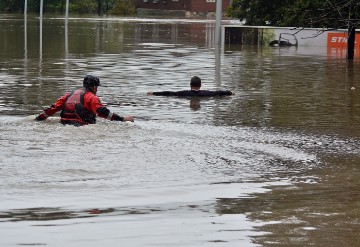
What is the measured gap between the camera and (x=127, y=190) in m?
11.0

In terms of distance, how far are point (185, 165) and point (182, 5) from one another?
107 m

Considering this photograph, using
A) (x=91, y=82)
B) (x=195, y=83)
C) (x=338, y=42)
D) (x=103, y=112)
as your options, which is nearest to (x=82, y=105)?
(x=91, y=82)

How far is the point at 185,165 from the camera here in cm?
1298

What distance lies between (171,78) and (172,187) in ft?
53.6

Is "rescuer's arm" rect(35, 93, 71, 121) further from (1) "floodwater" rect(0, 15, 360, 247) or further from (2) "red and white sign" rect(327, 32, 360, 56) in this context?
(2) "red and white sign" rect(327, 32, 360, 56)

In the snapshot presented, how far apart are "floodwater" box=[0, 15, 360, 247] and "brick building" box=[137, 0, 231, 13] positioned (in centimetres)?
8903

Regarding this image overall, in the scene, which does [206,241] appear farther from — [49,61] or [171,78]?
[49,61]

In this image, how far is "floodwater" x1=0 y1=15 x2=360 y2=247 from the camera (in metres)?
8.91

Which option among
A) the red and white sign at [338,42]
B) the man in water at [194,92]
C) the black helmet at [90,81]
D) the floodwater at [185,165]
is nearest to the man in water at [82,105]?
the black helmet at [90,81]

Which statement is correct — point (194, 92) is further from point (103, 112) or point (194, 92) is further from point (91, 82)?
point (103, 112)

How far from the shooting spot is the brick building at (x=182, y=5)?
382 feet

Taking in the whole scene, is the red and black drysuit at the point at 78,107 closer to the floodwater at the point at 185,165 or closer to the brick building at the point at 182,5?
the floodwater at the point at 185,165

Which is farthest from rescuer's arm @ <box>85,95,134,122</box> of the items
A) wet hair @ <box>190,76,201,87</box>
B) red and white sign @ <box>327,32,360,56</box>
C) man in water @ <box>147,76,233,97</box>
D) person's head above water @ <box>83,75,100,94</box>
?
red and white sign @ <box>327,32,360,56</box>

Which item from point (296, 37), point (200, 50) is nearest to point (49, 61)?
point (200, 50)
